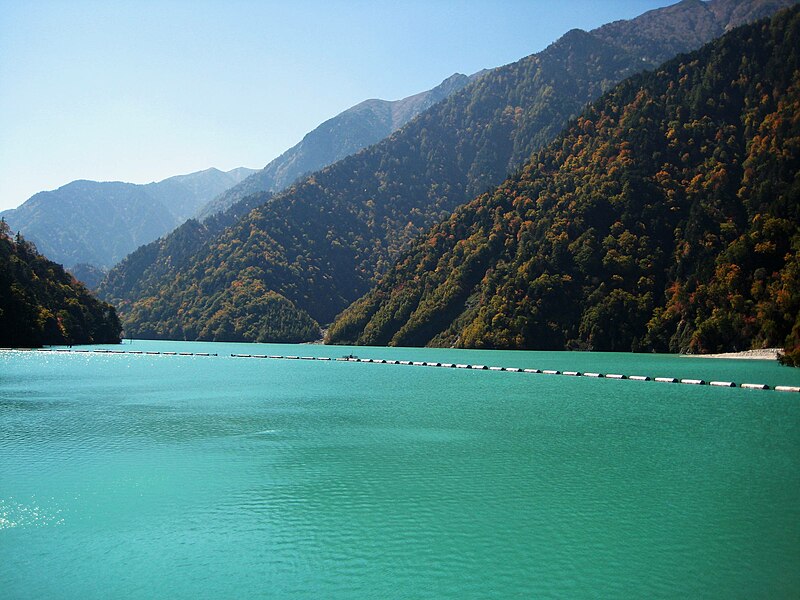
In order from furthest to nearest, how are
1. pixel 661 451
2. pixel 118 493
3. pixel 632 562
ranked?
pixel 661 451 < pixel 118 493 < pixel 632 562

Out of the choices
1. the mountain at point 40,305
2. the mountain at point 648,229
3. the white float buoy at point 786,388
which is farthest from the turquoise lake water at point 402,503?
the mountain at point 40,305

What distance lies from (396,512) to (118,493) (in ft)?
35.5

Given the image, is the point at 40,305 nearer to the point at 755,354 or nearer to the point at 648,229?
the point at 648,229

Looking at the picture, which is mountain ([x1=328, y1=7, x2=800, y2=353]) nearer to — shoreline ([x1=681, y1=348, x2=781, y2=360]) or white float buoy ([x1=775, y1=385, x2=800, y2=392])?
shoreline ([x1=681, y1=348, x2=781, y2=360])

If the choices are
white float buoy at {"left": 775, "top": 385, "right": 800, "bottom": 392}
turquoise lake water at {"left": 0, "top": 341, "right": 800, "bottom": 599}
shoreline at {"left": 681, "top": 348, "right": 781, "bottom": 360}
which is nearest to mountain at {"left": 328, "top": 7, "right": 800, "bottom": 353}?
shoreline at {"left": 681, "top": 348, "right": 781, "bottom": 360}

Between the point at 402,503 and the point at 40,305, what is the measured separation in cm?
16283

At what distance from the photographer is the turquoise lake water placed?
1655cm

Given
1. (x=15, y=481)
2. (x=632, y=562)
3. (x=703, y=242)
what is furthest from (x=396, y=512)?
(x=703, y=242)

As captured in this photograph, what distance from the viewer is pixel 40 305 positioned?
525 ft

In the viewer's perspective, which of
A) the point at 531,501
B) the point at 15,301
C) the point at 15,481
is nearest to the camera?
the point at 531,501

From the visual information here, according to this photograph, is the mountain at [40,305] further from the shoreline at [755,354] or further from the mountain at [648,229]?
the shoreline at [755,354]

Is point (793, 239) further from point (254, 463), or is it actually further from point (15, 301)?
point (15, 301)

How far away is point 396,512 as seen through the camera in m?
21.9

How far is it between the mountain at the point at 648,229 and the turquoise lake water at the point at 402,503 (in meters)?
82.1
